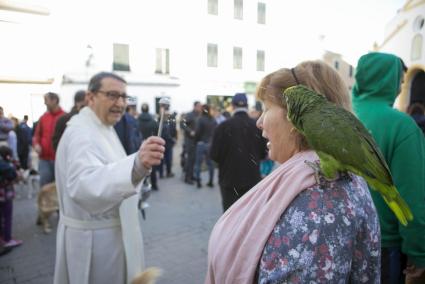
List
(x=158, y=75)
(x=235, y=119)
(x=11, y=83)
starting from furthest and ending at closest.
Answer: (x=235, y=119), (x=158, y=75), (x=11, y=83)

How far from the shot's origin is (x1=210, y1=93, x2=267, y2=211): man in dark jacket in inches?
163

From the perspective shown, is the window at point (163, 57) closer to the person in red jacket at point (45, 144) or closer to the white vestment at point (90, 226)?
the white vestment at point (90, 226)

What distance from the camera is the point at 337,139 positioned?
113cm

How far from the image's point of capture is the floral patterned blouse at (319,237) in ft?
3.13

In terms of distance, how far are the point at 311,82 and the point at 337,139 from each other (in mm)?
272

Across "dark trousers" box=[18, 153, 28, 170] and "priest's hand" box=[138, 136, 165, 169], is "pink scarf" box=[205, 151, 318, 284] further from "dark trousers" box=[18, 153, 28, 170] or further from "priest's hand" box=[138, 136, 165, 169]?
→ "dark trousers" box=[18, 153, 28, 170]

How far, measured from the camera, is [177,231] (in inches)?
199

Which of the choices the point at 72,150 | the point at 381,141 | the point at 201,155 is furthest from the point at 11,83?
the point at 201,155

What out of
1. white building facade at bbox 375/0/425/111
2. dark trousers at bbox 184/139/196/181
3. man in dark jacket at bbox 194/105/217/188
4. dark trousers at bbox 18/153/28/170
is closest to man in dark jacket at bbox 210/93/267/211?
white building facade at bbox 375/0/425/111

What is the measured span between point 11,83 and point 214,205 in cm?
566

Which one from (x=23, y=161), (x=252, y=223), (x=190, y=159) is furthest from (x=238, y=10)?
(x=190, y=159)

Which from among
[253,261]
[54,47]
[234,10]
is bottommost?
[253,261]

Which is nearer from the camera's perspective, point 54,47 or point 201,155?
point 54,47

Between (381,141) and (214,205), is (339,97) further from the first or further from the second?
(214,205)
